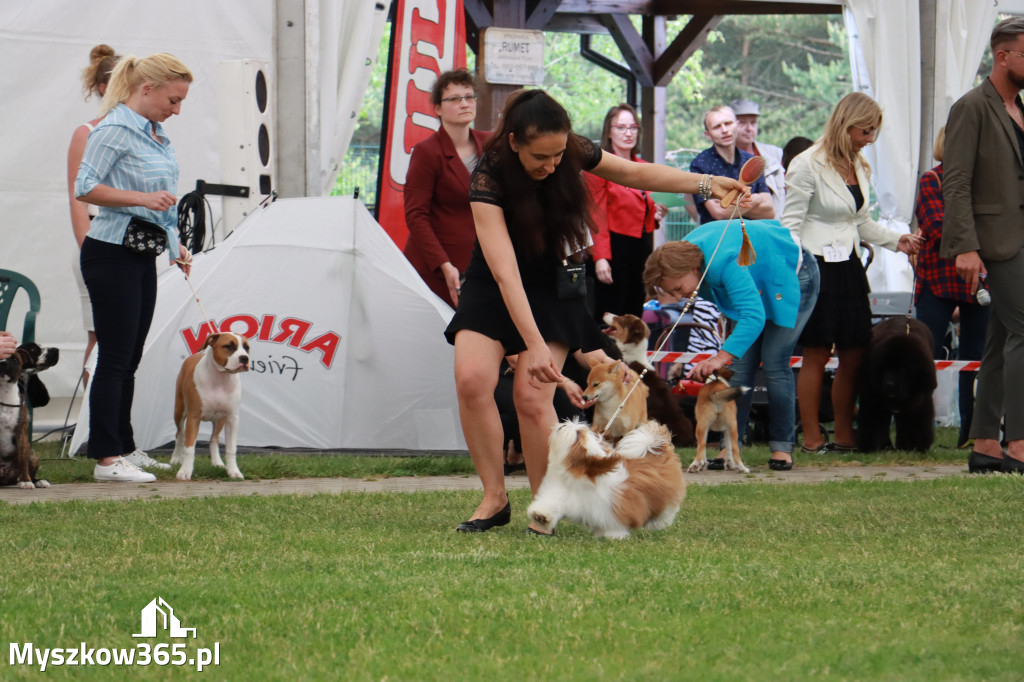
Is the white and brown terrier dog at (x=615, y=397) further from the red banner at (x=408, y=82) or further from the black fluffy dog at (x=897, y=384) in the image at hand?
the red banner at (x=408, y=82)

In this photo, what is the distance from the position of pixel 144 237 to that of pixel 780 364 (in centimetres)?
346

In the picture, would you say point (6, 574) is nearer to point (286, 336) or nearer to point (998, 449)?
point (286, 336)

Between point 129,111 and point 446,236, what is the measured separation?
217cm

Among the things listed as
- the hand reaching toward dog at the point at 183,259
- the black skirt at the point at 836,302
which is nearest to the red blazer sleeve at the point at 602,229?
the black skirt at the point at 836,302

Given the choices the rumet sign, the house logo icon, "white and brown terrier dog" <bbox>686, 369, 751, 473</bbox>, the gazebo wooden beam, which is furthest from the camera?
the gazebo wooden beam

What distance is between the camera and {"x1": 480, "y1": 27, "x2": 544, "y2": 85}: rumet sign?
428 inches

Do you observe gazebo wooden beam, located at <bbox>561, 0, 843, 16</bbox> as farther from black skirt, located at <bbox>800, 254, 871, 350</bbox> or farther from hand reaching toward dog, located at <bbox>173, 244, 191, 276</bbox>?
hand reaching toward dog, located at <bbox>173, 244, 191, 276</bbox>

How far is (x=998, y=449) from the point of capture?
6734mm

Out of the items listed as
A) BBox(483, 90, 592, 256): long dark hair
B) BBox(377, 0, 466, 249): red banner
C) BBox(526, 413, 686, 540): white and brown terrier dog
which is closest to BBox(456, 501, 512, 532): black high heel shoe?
BBox(526, 413, 686, 540): white and brown terrier dog

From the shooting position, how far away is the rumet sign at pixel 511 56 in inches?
428

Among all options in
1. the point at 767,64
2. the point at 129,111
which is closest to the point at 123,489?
the point at 129,111

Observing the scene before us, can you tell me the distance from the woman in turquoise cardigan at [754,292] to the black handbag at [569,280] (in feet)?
6.44

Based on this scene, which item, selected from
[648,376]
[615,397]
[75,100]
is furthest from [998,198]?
[75,100]

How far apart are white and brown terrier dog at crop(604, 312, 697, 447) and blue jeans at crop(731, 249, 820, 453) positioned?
1.80 ft
